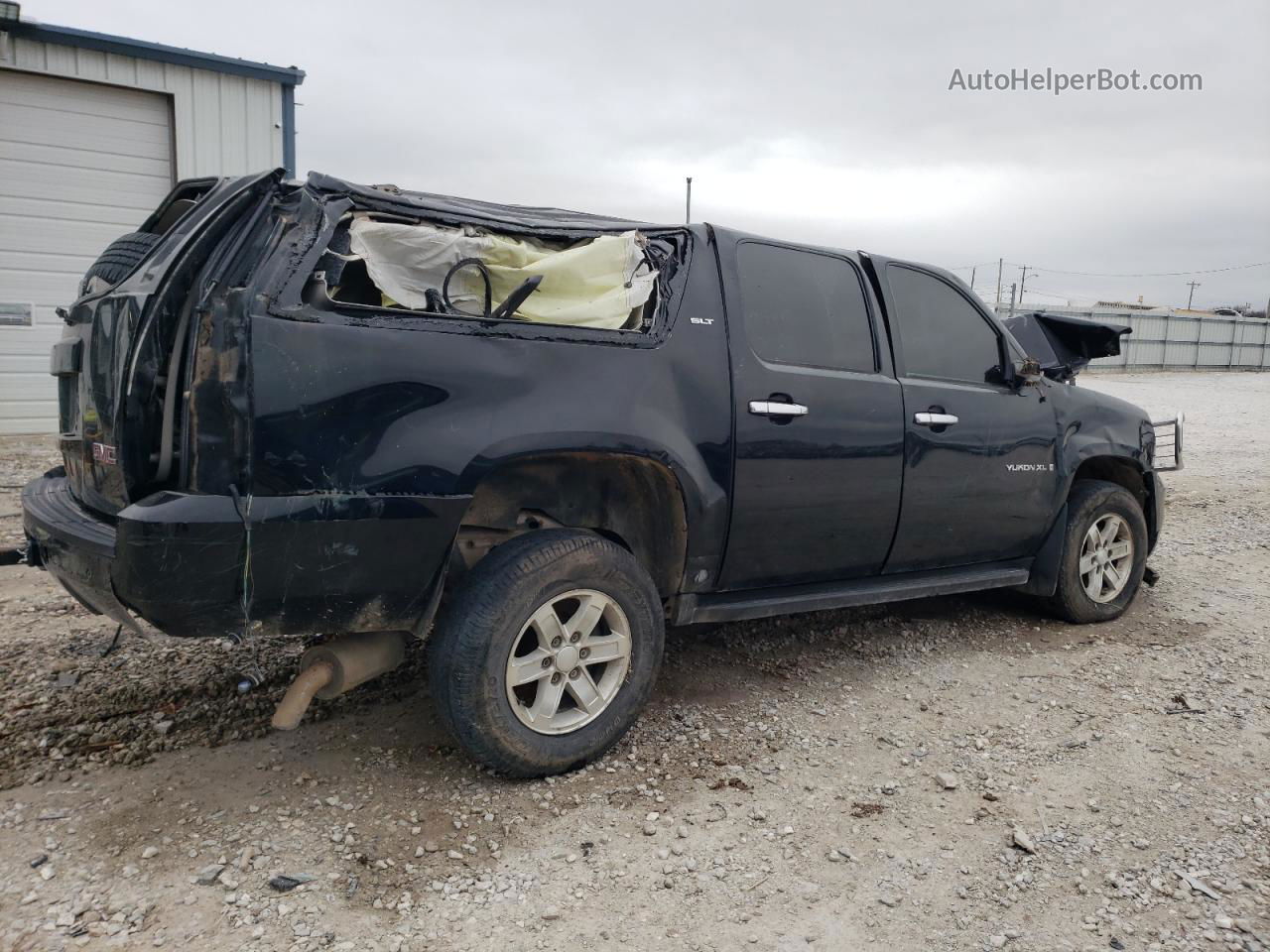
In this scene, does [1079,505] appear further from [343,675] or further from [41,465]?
[41,465]

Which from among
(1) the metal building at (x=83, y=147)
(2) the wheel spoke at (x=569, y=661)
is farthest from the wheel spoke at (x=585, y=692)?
(1) the metal building at (x=83, y=147)

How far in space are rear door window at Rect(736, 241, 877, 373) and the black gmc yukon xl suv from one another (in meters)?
0.01

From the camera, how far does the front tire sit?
2.95 metres

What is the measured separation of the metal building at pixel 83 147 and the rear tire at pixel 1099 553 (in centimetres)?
834

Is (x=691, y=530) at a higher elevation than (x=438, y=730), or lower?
higher

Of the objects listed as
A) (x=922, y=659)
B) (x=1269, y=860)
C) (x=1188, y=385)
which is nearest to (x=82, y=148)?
(x=922, y=659)

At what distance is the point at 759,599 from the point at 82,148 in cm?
973

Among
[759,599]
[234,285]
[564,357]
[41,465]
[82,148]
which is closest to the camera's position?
[234,285]

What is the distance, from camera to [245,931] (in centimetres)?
236

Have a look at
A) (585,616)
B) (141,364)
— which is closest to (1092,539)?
(585,616)

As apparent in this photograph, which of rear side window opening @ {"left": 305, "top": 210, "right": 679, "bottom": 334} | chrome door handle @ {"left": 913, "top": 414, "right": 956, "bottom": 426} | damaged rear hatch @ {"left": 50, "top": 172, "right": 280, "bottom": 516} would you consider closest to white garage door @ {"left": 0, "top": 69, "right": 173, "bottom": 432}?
damaged rear hatch @ {"left": 50, "top": 172, "right": 280, "bottom": 516}

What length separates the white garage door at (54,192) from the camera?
9844mm

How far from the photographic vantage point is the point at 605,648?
10.6ft

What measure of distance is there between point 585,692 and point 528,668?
0.25m
